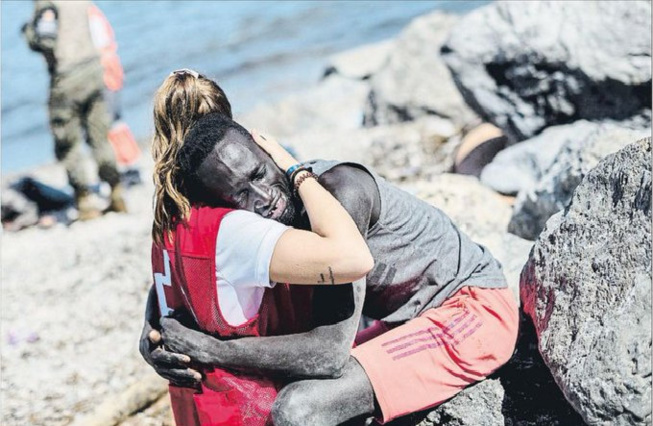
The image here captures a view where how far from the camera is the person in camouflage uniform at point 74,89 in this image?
8.02 meters

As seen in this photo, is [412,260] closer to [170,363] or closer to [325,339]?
[325,339]

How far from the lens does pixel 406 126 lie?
9.01 m

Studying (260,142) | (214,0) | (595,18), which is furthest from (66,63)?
(214,0)

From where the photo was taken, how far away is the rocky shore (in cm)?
267

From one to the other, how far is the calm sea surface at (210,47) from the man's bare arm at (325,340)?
37.9ft

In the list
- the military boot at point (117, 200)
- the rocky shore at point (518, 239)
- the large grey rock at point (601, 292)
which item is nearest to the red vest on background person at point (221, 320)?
the rocky shore at point (518, 239)

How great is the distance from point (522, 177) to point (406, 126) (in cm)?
351

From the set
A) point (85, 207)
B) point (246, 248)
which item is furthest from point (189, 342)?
point (85, 207)

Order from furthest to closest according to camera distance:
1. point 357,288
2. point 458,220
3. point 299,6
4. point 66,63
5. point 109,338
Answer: point 299,6 → point 66,63 → point 109,338 → point 458,220 → point 357,288

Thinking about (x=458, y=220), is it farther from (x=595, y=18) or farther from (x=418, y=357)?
(x=595, y=18)

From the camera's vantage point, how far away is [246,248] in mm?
2666

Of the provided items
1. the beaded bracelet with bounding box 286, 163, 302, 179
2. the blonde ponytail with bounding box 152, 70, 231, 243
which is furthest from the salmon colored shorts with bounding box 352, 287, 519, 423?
the blonde ponytail with bounding box 152, 70, 231, 243

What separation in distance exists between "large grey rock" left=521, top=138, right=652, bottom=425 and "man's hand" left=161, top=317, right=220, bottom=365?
3.91ft

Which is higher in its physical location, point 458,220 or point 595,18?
point 595,18
